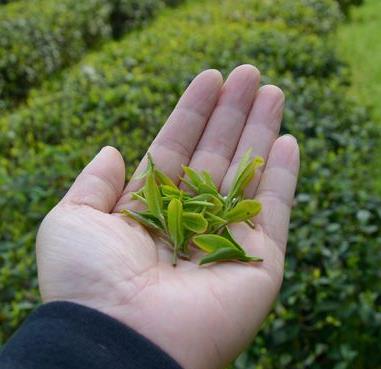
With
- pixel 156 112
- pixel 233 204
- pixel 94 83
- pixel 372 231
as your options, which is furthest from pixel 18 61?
pixel 233 204

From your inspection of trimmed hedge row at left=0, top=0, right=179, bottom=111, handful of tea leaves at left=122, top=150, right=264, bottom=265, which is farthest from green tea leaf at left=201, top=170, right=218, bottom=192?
trimmed hedge row at left=0, top=0, right=179, bottom=111

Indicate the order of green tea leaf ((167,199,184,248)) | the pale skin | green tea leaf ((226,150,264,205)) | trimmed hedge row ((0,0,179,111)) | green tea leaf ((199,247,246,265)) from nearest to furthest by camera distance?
the pale skin < green tea leaf ((199,247,246,265)) < green tea leaf ((167,199,184,248)) < green tea leaf ((226,150,264,205)) < trimmed hedge row ((0,0,179,111))

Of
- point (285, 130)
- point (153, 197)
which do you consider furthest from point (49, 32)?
point (153, 197)

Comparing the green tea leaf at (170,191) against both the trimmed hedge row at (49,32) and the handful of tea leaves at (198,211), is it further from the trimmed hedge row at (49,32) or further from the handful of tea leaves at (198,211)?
the trimmed hedge row at (49,32)

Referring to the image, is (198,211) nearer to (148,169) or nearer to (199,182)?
(199,182)

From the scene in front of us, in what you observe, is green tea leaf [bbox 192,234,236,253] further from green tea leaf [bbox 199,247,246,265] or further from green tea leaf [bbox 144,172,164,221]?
green tea leaf [bbox 144,172,164,221]

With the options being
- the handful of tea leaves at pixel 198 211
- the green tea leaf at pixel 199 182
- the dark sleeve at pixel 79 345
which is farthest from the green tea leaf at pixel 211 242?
the dark sleeve at pixel 79 345
